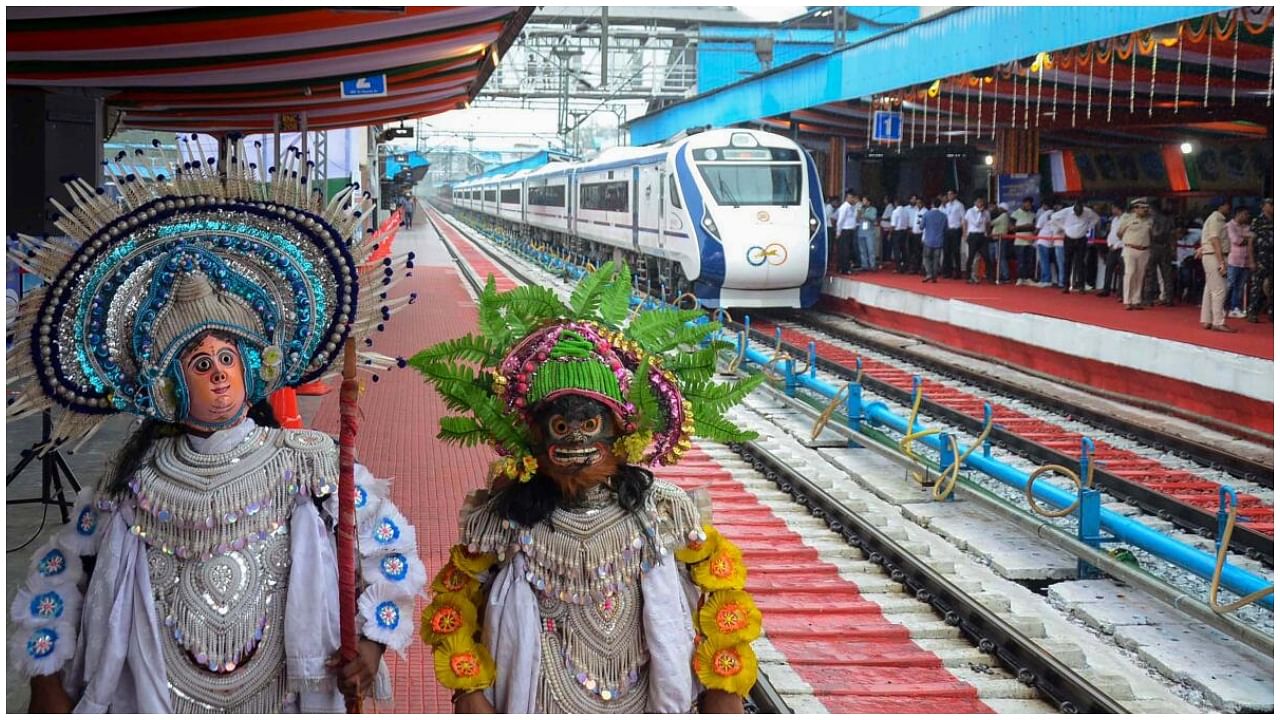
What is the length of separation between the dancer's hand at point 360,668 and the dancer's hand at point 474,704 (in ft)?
0.73

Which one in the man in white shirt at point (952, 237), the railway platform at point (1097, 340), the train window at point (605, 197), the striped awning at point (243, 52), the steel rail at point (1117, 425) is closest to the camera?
the striped awning at point (243, 52)

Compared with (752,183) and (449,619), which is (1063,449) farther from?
(449,619)

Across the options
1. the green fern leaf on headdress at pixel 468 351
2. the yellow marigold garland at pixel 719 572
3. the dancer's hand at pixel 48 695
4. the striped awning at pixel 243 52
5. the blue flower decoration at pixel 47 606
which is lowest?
the dancer's hand at pixel 48 695

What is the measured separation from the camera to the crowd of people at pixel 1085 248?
15.1 meters

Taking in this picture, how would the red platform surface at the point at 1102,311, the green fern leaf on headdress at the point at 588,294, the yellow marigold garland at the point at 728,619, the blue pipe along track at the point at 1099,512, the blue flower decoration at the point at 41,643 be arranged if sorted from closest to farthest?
1. the blue flower decoration at the point at 41,643
2. the yellow marigold garland at the point at 728,619
3. the green fern leaf on headdress at the point at 588,294
4. the blue pipe along track at the point at 1099,512
5. the red platform surface at the point at 1102,311

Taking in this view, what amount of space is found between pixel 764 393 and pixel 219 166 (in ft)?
35.3

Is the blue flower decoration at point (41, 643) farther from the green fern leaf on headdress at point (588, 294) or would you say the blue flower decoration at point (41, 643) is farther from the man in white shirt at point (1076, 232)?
the man in white shirt at point (1076, 232)

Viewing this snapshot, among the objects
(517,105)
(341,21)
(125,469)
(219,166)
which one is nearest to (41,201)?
(341,21)

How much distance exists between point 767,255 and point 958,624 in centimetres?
1284

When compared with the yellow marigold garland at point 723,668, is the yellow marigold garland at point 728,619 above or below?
above

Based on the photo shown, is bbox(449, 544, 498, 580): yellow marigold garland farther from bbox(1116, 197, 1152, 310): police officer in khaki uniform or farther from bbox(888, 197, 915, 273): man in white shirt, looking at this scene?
bbox(888, 197, 915, 273): man in white shirt

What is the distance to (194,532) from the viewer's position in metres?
3.12

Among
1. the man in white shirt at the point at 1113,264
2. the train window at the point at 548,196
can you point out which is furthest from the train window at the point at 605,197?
the man in white shirt at the point at 1113,264

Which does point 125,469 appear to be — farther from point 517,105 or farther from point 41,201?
point 517,105
